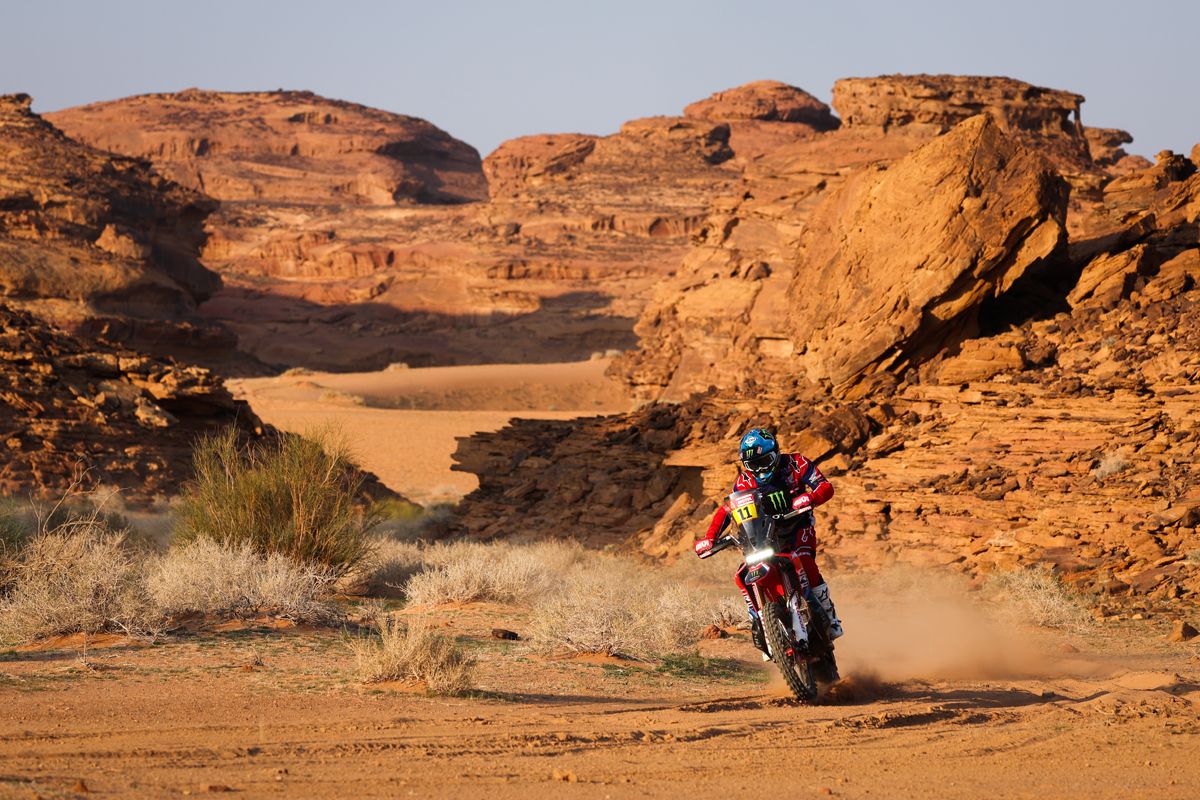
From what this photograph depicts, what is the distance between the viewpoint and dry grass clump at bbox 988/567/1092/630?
13203mm

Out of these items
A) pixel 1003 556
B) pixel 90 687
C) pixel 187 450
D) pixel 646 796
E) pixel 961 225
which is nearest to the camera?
pixel 646 796

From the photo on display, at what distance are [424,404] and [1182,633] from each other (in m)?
40.8

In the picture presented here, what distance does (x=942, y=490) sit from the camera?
16594mm

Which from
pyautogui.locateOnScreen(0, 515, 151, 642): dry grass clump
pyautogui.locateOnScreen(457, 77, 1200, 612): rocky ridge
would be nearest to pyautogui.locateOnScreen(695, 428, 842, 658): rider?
pyautogui.locateOnScreen(0, 515, 151, 642): dry grass clump

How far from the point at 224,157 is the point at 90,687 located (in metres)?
127

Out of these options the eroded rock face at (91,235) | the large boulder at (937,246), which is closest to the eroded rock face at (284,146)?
the eroded rock face at (91,235)

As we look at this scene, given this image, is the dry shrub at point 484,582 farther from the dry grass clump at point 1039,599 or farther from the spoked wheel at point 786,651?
the spoked wheel at point 786,651

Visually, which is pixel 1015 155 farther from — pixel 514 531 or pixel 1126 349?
pixel 514 531

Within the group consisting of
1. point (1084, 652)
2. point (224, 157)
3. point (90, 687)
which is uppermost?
point (224, 157)

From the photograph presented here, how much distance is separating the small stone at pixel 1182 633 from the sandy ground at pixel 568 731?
1.63m

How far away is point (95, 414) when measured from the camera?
23.2m

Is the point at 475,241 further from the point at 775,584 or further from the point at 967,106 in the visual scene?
the point at 775,584

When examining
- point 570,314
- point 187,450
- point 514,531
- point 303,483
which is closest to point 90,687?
point 303,483

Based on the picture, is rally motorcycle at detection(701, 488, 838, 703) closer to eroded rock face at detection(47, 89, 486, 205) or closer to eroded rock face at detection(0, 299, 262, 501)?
eroded rock face at detection(0, 299, 262, 501)
